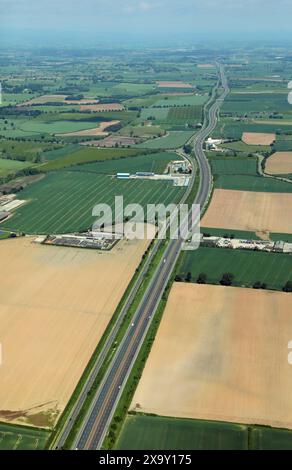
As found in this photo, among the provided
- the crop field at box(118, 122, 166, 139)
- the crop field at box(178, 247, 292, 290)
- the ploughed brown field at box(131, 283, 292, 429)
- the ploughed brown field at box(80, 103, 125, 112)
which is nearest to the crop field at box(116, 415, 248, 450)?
the ploughed brown field at box(131, 283, 292, 429)

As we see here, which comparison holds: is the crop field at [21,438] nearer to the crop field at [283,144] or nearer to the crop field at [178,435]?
the crop field at [178,435]

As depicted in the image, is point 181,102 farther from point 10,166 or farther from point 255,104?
point 10,166

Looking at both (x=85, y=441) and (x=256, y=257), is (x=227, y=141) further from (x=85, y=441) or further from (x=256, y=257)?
(x=85, y=441)

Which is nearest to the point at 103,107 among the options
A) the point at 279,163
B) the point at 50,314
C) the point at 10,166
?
the point at 10,166

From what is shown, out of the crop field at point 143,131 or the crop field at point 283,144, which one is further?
the crop field at point 143,131

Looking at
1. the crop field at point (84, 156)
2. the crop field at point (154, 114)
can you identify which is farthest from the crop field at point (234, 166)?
the crop field at point (154, 114)

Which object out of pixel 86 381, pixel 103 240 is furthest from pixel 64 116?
pixel 86 381
